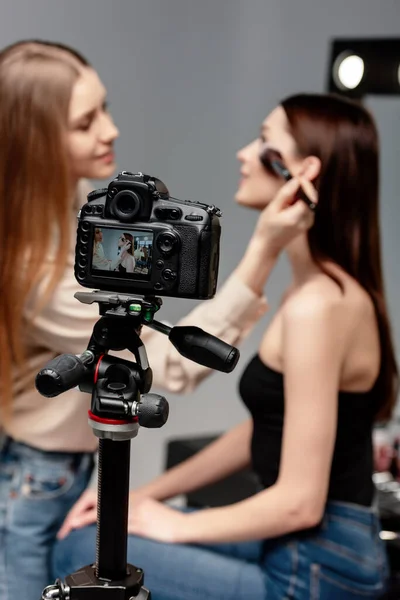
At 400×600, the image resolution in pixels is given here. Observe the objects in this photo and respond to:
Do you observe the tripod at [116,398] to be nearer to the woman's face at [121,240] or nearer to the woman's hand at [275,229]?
the woman's face at [121,240]

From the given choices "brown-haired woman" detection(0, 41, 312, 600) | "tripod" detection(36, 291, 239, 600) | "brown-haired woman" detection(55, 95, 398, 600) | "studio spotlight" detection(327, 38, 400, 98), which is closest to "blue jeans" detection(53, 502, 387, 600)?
"brown-haired woman" detection(55, 95, 398, 600)

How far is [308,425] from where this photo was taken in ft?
4.17

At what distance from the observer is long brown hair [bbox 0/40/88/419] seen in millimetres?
1334

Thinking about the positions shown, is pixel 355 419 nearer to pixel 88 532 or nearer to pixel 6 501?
pixel 88 532

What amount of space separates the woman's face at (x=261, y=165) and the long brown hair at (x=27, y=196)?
35cm

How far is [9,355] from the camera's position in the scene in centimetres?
135

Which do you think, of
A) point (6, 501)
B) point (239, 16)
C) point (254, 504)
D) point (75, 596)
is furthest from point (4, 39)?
point (75, 596)

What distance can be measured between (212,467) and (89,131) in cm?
Result: 69

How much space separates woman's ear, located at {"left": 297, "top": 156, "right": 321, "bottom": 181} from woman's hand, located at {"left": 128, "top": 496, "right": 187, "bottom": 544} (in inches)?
24.4

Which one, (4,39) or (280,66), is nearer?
(4,39)

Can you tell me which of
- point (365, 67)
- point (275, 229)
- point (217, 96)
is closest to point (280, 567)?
point (275, 229)

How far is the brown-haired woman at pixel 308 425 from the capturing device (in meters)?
1.28

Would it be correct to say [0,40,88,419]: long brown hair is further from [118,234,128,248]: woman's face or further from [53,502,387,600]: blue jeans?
[118,234,128,248]: woman's face

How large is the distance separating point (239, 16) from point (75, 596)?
2119 mm
